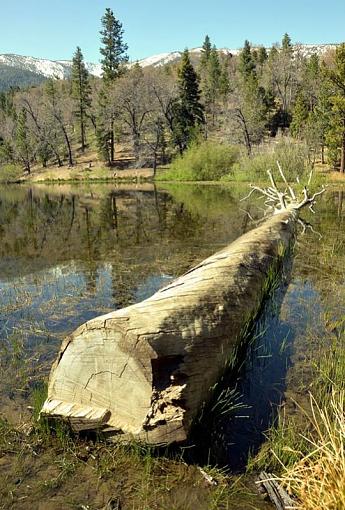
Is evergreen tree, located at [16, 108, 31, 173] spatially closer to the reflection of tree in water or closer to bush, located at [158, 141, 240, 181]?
bush, located at [158, 141, 240, 181]

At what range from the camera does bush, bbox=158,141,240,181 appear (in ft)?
134

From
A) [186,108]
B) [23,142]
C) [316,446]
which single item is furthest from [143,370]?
[23,142]

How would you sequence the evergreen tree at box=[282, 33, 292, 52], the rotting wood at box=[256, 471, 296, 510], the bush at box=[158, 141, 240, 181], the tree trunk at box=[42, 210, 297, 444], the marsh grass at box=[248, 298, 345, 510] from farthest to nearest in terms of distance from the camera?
1. the evergreen tree at box=[282, 33, 292, 52]
2. the bush at box=[158, 141, 240, 181]
3. the tree trunk at box=[42, 210, 297, 444]
4. the rotting wood at box=[256, 471, 296, 510]
5. the marsh grass at box=[248, 298, 345, 510]

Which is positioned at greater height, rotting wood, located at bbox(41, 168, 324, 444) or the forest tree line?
the forest tree line

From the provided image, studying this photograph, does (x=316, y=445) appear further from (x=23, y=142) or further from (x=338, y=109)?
(x=23, y=142)

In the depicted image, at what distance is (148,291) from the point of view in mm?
7680

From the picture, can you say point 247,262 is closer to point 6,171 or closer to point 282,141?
point 282,141

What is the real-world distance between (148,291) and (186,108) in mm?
51216

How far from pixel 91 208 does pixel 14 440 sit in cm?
1927

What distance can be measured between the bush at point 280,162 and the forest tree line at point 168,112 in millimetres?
7664

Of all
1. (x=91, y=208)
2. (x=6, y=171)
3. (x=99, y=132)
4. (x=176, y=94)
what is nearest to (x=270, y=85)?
(x=176, y=94)

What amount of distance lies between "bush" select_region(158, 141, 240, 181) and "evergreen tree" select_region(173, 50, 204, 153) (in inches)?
406

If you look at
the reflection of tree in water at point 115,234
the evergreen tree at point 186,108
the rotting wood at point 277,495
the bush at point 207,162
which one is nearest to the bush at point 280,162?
the bush at point 207,162

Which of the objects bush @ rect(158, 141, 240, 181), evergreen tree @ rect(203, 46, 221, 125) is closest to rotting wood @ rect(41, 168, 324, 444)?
bush @ rect(158, 141, 240, 181)
